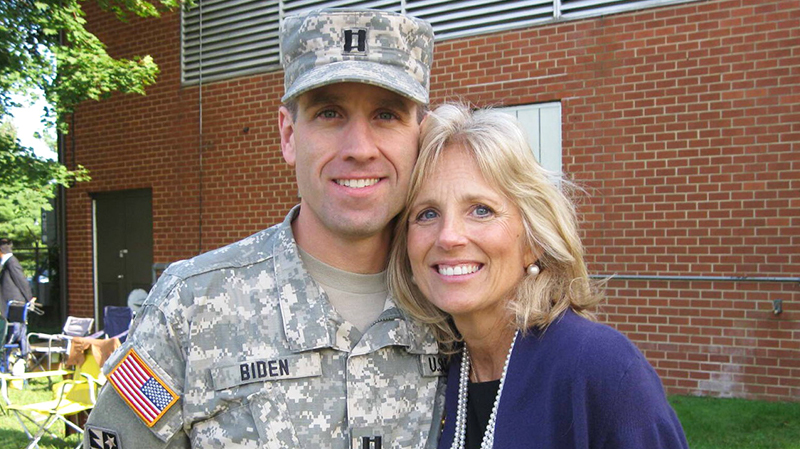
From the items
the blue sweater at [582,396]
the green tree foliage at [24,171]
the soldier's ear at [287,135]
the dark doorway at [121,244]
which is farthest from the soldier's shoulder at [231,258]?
the dark doorway at [121,244]

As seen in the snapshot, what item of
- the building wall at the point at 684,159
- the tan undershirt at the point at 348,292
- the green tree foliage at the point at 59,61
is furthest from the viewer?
the green tree foliage at the point at 59,61

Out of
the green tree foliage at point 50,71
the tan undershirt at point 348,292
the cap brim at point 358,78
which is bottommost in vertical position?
the tan undershirt at point 348,292

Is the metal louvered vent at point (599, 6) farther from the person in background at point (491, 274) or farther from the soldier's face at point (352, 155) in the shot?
the soldier's face at point (352, 155)

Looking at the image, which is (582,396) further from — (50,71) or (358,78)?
(50,71)

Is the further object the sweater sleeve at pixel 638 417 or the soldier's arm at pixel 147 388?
the soldier's arm at pixel 147 388

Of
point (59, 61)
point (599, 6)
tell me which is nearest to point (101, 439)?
point (599, 6)

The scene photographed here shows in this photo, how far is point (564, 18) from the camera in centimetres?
633

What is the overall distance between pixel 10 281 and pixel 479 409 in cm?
950

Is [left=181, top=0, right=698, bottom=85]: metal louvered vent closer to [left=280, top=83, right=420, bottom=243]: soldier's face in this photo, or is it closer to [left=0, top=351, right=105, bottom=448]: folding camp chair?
[left=0, top=351, right=105, bottom=448]: folding camp chair

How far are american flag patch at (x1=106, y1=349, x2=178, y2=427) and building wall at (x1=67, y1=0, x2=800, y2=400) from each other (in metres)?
3.69

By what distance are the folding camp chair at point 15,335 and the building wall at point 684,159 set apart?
6.14m

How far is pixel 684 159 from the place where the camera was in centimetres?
582

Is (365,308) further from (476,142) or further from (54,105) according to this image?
(54,105)

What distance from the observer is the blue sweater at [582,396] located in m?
1.64
